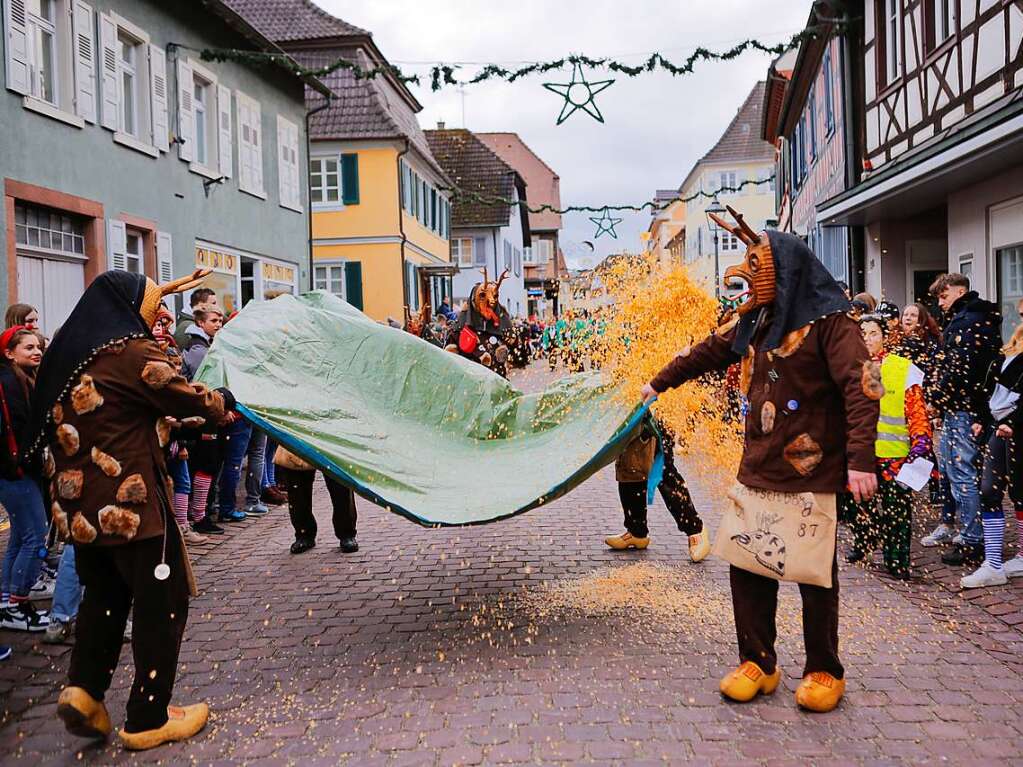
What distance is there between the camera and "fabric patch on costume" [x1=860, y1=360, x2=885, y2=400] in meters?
4.25

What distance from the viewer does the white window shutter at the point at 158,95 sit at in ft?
51.0

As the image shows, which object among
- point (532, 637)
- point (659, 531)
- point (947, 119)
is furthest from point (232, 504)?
point (947, 119)

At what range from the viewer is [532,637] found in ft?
18.2

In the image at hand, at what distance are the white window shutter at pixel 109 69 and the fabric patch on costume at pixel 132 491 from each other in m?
11.3

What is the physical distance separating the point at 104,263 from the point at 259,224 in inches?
251

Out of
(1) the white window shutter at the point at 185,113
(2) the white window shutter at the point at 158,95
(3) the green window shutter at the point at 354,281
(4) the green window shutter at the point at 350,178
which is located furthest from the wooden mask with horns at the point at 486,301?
(4) the green window shutter at the point at 350,178

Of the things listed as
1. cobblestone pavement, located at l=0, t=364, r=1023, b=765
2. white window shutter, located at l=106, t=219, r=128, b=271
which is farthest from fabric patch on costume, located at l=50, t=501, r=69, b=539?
white window shutter, located at l=106, t=219, r=128, b=271

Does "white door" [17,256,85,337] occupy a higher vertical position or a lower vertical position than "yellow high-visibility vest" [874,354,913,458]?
higher

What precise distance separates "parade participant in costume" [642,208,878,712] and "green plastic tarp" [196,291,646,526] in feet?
4.78

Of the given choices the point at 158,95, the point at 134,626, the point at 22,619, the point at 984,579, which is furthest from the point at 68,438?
the point at 158,95

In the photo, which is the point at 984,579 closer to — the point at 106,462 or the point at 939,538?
the point at 939,538

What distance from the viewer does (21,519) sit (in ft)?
19.3

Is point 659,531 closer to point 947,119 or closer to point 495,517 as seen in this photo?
point 495,517

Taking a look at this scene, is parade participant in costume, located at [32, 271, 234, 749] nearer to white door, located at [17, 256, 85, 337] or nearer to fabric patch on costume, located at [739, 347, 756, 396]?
fabric patch on costume, located at [739, 347, 756, 396]
